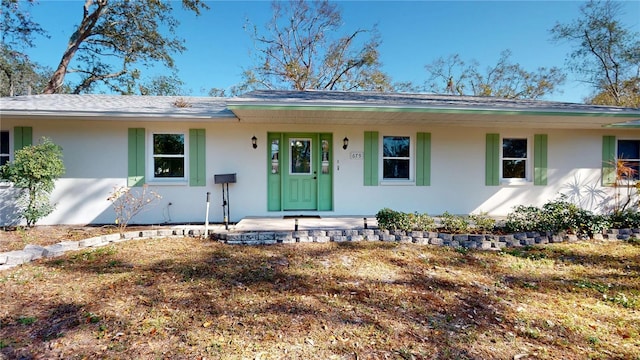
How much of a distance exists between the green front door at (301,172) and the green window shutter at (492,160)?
4.56m

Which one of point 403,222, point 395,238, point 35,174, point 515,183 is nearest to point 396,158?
point 403,222

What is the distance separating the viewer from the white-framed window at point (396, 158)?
7316mm

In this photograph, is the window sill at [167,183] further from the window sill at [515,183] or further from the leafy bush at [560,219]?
Result: the window sill at [515,183]

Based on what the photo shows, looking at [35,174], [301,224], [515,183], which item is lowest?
[301,224]

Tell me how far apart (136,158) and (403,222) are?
6.24 meters

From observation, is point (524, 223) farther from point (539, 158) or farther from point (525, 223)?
point (539, 158)

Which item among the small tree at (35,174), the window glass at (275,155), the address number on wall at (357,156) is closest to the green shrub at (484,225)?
the address number on wall at (357,156)

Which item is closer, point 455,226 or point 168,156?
point 455,226

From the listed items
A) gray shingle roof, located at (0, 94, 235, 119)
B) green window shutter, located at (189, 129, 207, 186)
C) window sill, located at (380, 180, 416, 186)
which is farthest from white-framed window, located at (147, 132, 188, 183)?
window sill, located at (380, 180, 416, 186)

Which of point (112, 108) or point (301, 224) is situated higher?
point (112, 108)

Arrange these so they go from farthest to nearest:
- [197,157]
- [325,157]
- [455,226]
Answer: [325,157] → [197,157] → [455,226]

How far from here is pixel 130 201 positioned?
6.48 metres

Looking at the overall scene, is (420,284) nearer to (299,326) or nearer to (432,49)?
(299,326)

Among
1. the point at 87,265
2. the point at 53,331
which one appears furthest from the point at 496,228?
the point at 87,265
